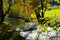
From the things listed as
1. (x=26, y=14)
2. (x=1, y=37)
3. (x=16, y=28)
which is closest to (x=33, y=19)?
(x=26, y=14)

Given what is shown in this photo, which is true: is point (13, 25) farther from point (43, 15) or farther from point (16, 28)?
point (43, 15)

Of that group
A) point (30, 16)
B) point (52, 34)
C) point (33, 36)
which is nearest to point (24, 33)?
point (33, 36)

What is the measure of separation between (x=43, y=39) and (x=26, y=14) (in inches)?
123

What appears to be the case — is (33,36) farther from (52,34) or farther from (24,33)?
(52,34)

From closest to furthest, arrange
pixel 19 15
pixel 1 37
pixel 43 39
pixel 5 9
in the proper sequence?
pixel 43 39
pixel 1 37
pixel 5 9
pixel 19 15

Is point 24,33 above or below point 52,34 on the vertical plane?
below

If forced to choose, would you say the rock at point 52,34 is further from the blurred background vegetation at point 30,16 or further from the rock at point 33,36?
the rock at point 33,36

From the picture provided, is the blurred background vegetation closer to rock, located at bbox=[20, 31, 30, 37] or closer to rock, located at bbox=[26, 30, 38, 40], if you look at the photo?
rock, located at bbox=[20, 31, 30, 37]

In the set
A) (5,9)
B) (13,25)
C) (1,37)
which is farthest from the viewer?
(5,9)

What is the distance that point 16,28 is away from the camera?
36.8 ft

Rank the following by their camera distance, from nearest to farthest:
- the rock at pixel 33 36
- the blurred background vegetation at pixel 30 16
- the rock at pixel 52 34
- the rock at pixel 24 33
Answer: the rock at pixel 52 34, the rock at pixel 33 36, the rock at pixel 24 33, the blurred background vegetation at pixel 30 16

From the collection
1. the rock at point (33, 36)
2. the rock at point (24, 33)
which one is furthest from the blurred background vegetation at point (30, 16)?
the rock at point (33, 36)

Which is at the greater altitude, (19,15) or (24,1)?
(24,1)

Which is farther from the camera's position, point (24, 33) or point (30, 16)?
point (30, 16)
